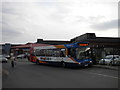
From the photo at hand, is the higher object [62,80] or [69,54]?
[69,54]

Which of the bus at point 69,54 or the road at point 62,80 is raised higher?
the bus at point 69,54

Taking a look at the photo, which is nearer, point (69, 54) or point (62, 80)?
point (62, 80)

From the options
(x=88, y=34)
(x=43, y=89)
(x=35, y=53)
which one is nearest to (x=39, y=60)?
(x=35, y=53)

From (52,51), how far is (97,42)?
27.9 m

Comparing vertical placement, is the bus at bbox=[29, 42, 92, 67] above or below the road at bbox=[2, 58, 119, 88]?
above

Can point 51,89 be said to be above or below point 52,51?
below

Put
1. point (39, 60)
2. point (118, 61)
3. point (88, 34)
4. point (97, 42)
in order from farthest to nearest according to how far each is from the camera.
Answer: point (88, 34) < point (97, 42) < point (39, 60) < point (118, 61)

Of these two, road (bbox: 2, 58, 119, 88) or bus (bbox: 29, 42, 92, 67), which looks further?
bus (bbox: 29, 42, 92, 67)

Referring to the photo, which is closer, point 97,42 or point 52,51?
point 52,51

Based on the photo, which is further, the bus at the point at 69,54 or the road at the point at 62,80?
the bus at the point at 69,54

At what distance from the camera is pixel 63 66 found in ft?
59.3

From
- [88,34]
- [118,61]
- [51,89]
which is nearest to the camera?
[51,89]

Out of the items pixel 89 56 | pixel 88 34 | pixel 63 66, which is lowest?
pixel 63 66

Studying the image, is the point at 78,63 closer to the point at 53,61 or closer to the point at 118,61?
the point at 53,61
